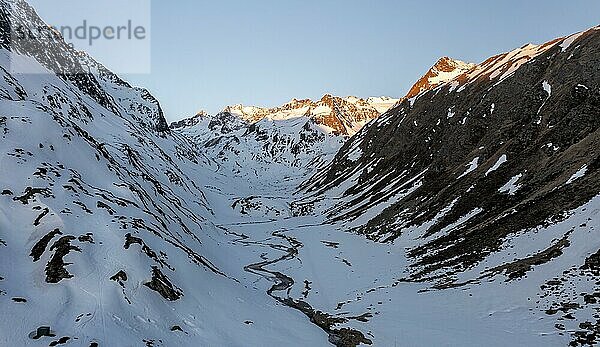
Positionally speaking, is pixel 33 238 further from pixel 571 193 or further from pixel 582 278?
pixel 571 193

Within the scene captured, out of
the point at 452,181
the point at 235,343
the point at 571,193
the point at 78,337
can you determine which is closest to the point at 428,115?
the point at 452,181

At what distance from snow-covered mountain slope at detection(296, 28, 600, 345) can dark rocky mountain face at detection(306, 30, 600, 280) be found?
207mm

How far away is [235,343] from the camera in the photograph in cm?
2389

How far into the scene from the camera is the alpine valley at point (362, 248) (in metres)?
22.9

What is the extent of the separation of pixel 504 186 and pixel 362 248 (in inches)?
849

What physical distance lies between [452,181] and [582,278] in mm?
38530

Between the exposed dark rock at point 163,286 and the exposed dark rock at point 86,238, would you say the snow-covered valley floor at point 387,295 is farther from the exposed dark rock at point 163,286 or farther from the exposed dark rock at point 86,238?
the exposed dark rock at point 86,238

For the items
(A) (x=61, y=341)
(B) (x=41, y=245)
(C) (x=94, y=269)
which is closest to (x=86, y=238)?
(B) (x=41, y=245)

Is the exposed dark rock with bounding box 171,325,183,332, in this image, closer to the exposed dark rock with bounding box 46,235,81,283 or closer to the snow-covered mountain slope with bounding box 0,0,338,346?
the snow-covered mountain slope with bounding box 0,0,338,346

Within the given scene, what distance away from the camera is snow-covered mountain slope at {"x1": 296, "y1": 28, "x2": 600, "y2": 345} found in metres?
29.1

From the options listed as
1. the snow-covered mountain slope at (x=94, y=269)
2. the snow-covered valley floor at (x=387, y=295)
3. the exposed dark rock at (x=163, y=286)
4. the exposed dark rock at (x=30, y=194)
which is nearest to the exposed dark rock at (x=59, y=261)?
the snow-covered mountain slope at (x=94, y=269)

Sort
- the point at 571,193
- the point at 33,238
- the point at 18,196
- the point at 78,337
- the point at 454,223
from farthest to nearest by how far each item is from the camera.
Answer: the point at 454,223 < the point at 571,193 < the point at 18,196 < the point at 33,238 < the point at 78,337

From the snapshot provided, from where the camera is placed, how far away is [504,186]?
49.4 m

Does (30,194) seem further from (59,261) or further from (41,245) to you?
(59,261)
